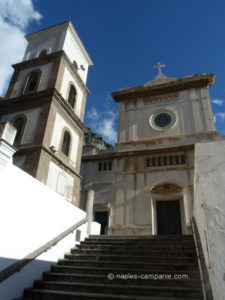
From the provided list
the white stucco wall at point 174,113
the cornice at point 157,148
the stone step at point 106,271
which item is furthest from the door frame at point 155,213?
the stone step at point 106,271

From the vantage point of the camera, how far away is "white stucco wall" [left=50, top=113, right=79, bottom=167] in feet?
42.6

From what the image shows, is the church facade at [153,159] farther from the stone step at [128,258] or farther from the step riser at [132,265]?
the step riser at [132,265]

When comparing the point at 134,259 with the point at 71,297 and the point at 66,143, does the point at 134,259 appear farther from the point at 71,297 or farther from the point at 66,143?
the point at 66,143

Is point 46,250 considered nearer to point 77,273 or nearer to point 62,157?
point 77,273

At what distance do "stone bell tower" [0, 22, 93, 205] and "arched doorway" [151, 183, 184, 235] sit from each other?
6.67 meters

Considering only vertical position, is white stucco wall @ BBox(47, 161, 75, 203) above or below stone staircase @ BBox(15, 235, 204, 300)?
above

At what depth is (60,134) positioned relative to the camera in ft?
44.6

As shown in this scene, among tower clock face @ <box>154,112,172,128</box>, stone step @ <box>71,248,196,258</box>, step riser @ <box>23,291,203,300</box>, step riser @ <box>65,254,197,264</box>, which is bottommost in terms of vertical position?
step riser @ <box>23,291,203,300</box>

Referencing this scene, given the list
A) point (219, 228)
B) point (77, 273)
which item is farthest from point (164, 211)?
point (219, 228)

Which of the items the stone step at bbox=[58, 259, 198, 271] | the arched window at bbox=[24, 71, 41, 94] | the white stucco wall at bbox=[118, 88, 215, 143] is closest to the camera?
the stone step at bbox=[58, 259, 198, 271]

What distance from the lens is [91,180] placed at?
19.6 metres

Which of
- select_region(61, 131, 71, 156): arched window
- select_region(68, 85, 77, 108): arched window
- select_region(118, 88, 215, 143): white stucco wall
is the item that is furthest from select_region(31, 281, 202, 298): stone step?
select_region(118, 88, 215, 143): white stucco wall

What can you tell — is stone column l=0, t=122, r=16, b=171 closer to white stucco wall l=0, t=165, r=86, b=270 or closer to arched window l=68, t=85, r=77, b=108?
white stucco wall l=0, t=165, r=86, b=270

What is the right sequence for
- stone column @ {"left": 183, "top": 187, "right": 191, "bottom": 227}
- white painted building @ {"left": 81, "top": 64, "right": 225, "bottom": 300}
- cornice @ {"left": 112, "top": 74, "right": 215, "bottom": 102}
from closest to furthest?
stone column @ {"left": 183, "top": 187, "right": 191, "bottom": 227} < white painted building @ {"left": 81, "top": 64, "right": 225, "bottom": 300} < cornice @ {"left": 112, "top": 74, "right": 215, "bottom": 102}
